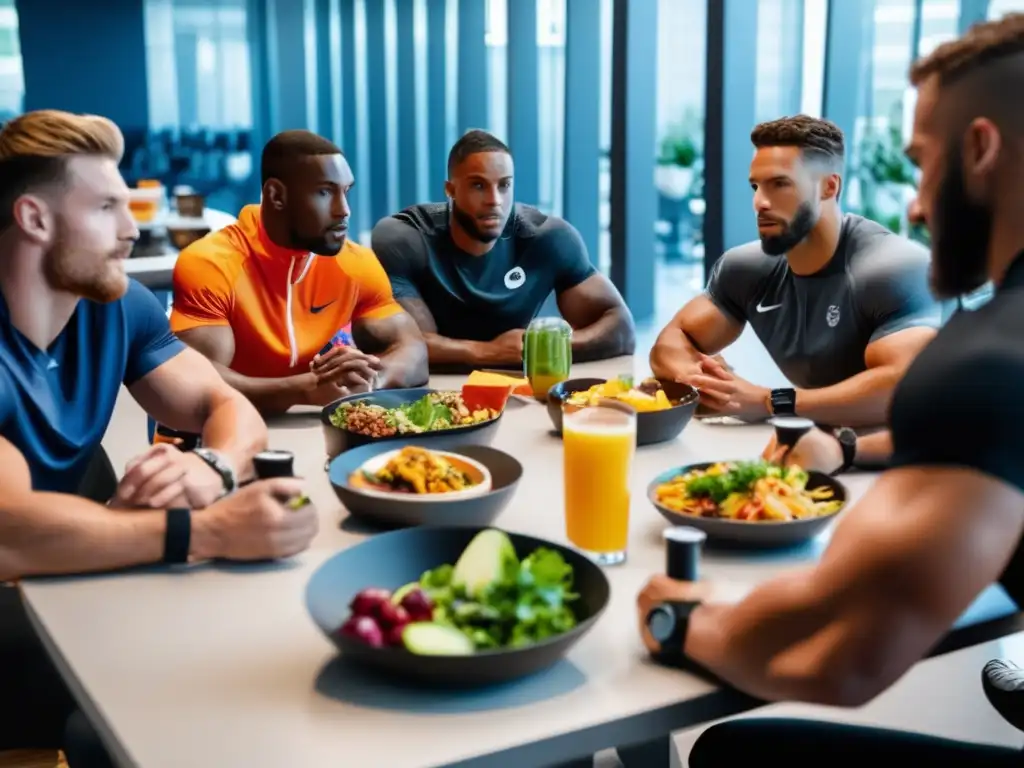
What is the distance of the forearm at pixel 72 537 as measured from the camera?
143cm

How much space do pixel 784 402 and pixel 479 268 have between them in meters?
1.24

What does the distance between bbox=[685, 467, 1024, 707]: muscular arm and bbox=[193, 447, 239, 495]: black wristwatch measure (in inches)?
34.1

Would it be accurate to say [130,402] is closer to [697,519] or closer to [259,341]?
[259,341]

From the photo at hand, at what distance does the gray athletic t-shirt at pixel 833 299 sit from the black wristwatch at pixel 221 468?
1.39 m

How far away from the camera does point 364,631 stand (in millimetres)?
1166

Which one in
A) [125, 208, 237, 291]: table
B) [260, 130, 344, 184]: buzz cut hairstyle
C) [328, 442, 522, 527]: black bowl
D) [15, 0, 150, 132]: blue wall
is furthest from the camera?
[15, 0, 150, 132]: blue wall

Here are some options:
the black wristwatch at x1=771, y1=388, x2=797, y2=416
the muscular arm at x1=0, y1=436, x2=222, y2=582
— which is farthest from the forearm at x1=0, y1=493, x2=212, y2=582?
the black wristwatch at x1=771, y1=388, x2=797, y2=416

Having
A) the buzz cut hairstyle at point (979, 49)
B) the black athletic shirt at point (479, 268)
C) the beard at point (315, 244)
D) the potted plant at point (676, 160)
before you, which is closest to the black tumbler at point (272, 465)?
the buzz cut hairstyle at point (979, 49)

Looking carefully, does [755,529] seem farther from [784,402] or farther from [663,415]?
[784,402]

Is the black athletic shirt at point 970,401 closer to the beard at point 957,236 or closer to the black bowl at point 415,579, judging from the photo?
the beard at point 957,236

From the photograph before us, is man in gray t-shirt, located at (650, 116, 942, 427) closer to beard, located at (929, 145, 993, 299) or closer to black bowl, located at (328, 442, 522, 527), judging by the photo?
black bowl, located at (328, 442, 522, 527)

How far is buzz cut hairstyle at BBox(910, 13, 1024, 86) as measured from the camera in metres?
1.15

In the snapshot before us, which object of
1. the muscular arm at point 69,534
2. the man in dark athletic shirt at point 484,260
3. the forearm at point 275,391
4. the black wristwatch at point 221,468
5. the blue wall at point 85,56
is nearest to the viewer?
the muscular arm at point 69,534

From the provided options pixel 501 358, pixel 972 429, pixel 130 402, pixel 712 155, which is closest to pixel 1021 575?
pixel 972 429
